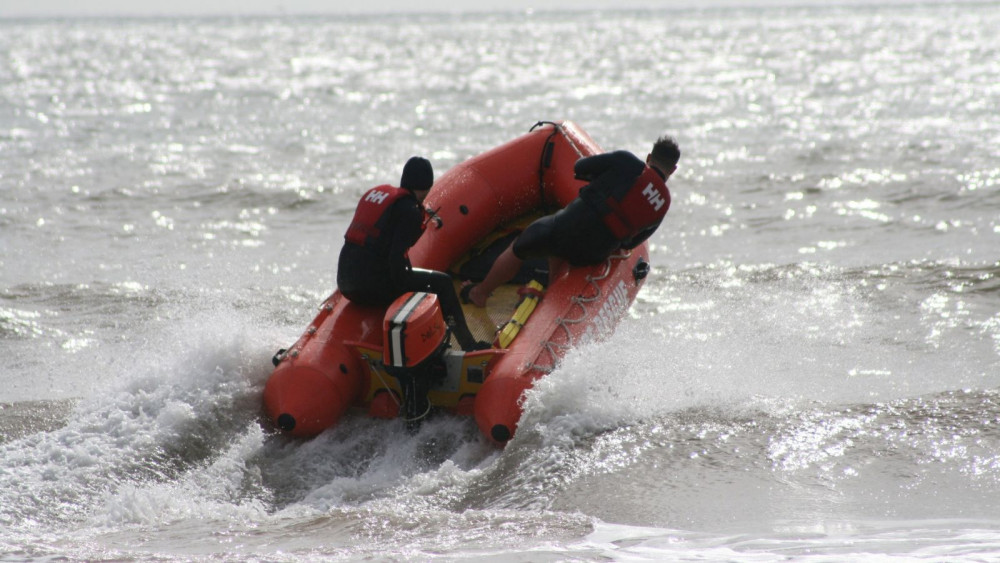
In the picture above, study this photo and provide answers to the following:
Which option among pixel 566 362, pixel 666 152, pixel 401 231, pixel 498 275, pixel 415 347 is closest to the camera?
pixel 415 347

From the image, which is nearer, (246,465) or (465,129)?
(246,465)

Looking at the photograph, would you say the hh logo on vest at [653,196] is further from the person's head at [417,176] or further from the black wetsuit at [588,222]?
the person's head at [417,176]

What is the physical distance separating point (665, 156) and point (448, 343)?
1.36m

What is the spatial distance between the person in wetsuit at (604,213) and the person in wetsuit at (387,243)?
58 cm

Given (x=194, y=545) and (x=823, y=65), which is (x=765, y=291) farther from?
(x=823, y=65)

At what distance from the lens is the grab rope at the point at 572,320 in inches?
155

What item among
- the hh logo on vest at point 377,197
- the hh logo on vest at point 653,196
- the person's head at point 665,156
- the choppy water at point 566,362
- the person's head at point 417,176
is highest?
the person's head at point 665,156

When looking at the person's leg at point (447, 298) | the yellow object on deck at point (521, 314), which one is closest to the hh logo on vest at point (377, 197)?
the person's leg at point (447, 298)

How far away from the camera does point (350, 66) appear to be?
22.5 m

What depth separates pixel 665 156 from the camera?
14.9ft

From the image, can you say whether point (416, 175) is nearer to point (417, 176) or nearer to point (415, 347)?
point (417, 176)

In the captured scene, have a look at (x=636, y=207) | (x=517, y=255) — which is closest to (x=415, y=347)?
(x=517, y=255)

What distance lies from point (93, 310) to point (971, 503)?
15.3 ft

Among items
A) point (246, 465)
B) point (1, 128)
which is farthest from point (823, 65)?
point (246, 465)
